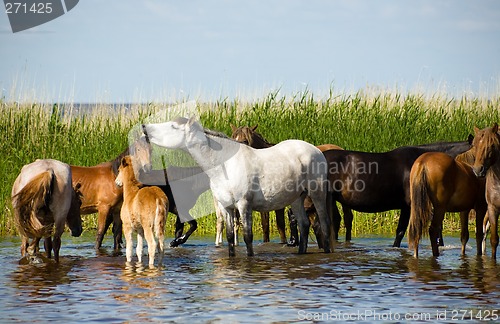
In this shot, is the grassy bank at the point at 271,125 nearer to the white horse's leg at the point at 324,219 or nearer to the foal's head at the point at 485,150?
the white horse's leg at the point at 324,219

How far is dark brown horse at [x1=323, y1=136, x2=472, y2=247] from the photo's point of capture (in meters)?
14.7

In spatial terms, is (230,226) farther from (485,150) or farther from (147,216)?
(485,150)

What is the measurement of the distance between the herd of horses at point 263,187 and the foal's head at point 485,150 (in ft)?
0.04

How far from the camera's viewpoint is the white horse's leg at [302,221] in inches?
529

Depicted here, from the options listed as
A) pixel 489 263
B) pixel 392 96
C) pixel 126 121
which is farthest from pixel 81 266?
pixel 392 96

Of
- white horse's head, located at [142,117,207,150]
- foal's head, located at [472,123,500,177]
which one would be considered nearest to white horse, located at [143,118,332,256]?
white horse's head, located at [142,117,207,150]

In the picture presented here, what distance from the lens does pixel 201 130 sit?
12.9 m

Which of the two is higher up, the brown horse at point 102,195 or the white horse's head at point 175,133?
the white horse's head at point 175,133

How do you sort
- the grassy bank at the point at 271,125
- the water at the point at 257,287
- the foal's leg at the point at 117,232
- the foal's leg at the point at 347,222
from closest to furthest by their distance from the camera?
the water at the point at 257,287, the foal's leg at the point at 117,232, the foal's leg at the point at 347,222, the grassy bank at the point at 271,125

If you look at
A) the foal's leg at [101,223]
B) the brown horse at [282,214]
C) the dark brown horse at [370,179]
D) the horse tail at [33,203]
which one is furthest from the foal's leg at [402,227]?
the horse tail at [33,203]

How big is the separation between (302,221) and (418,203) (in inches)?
74.1

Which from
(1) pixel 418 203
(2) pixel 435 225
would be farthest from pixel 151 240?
(2) pixel 435 225

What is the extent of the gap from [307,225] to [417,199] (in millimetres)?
1842

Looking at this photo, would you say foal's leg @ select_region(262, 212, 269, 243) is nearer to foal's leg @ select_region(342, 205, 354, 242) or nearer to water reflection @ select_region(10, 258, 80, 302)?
foal's leg @ select_region(342, 205, 354, 242)
